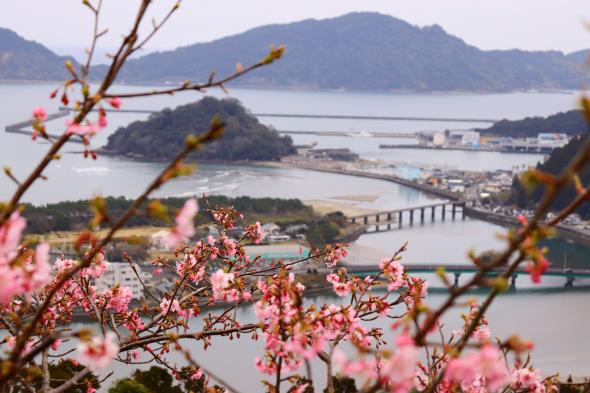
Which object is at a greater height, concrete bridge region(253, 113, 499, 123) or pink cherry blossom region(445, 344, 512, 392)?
pink cherry blossom region(445, 344, 512, 392)

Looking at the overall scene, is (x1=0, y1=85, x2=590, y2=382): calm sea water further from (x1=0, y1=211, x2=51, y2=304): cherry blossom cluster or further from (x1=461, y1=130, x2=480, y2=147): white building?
(x1=461, y1=130, x2=480, y2=147): white building

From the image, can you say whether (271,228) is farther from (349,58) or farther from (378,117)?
(349,58)

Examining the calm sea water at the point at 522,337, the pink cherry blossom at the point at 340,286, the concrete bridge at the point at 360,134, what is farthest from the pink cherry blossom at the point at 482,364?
the concrete bridge at the point at 360,134

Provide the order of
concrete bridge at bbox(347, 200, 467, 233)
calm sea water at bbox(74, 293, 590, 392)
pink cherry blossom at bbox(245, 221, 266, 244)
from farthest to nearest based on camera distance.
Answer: concrete bridge at bbox(347, 200, 467, 233) < calm sea water at bbox(74, 293, 590, 392) < pink cherry blossom at bbox(245, 221, 266, 244)

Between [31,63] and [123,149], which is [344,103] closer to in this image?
[31,63]

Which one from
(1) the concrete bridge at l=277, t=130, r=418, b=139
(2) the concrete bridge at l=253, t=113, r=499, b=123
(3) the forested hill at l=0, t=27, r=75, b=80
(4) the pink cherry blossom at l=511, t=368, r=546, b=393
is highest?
(3) the forested hill at l=0, t=27, r=75, b=80

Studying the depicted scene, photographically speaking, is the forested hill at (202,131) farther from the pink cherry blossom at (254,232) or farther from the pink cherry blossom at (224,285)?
the pink cherry blossom at (224,285)

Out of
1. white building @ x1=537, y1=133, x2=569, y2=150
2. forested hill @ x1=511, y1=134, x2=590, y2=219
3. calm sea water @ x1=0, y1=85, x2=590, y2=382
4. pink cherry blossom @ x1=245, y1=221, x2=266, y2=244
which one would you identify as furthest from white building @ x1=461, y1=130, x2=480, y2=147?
pink cherry blossom @ x1=245, y1=221, x2=266, y2=244
